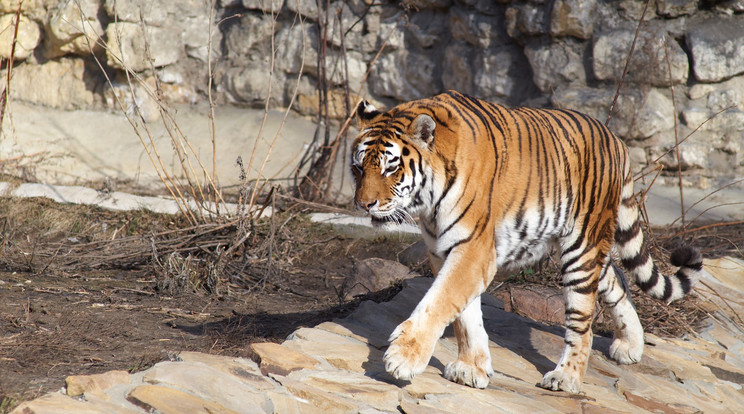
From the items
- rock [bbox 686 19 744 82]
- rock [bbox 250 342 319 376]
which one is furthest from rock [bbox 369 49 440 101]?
rock [bbox 250 342 319 376]

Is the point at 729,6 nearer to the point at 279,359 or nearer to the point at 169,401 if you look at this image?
the point at 279,359

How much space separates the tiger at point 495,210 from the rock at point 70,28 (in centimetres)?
718

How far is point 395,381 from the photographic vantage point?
2.91 metres

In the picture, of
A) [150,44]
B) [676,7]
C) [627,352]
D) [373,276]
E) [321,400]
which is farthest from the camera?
[150,44]

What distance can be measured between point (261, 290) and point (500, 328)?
164 cm

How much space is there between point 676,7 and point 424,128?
20.0ft

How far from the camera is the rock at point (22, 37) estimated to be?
911 centimetres

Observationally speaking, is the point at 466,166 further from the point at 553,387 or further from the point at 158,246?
the point at 158,246

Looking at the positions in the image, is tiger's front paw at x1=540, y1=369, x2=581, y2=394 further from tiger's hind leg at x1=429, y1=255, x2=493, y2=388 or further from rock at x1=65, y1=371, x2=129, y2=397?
rock at x1=65, y1=371, x2=129, y2=397

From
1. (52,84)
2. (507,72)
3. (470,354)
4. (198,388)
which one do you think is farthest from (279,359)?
(52,84)

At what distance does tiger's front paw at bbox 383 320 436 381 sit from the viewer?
263 cm

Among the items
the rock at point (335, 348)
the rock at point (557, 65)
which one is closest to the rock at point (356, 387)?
the rock at point (335, 348)

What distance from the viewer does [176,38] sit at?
9539 millimetres

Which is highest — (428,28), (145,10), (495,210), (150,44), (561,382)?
(428,28)
